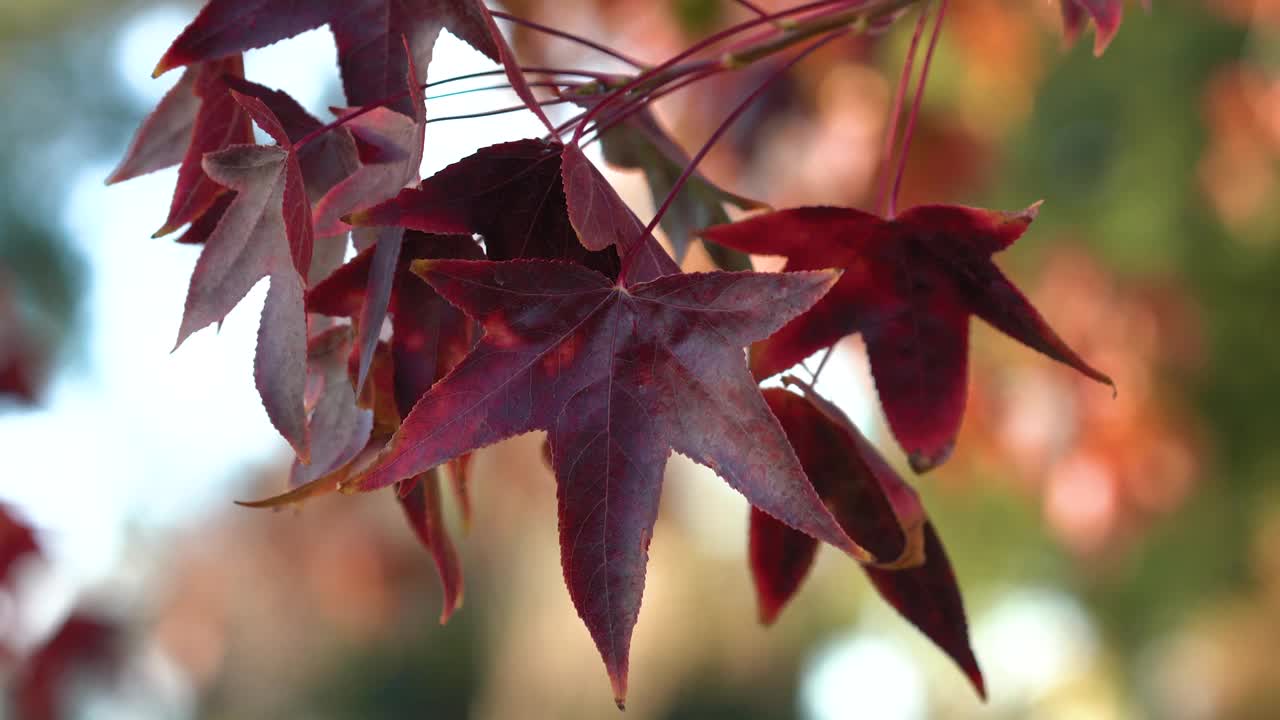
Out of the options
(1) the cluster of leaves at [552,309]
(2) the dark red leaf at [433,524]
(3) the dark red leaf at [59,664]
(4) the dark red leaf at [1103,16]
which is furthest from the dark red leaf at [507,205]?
(3) the dark red leaf at [59,664]

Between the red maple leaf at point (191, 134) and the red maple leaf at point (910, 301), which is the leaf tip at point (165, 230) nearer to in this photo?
the red maple leaf at point (191, 134)

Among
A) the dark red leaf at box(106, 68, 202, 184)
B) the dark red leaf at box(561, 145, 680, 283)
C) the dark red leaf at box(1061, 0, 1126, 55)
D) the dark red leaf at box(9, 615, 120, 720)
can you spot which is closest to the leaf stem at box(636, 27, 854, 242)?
the dark red leaf at box(561, 145, 680, 283)

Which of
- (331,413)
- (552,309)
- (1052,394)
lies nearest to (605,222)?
(552,309)

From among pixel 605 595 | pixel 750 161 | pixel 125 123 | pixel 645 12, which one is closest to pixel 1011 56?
pixel 750 161

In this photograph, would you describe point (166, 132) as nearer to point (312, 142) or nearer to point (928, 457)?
point (312, 142)

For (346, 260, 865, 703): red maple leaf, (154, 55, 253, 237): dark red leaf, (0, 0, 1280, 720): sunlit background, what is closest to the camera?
(346, 260, 865, 703): red maple leaf

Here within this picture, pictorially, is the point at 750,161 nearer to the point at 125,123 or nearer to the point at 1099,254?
the point at 1099,254

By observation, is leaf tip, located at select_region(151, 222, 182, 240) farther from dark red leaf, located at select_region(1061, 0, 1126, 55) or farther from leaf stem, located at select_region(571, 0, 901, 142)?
dark red leaf, located at select_region(1061, 0, 1126, 55)
